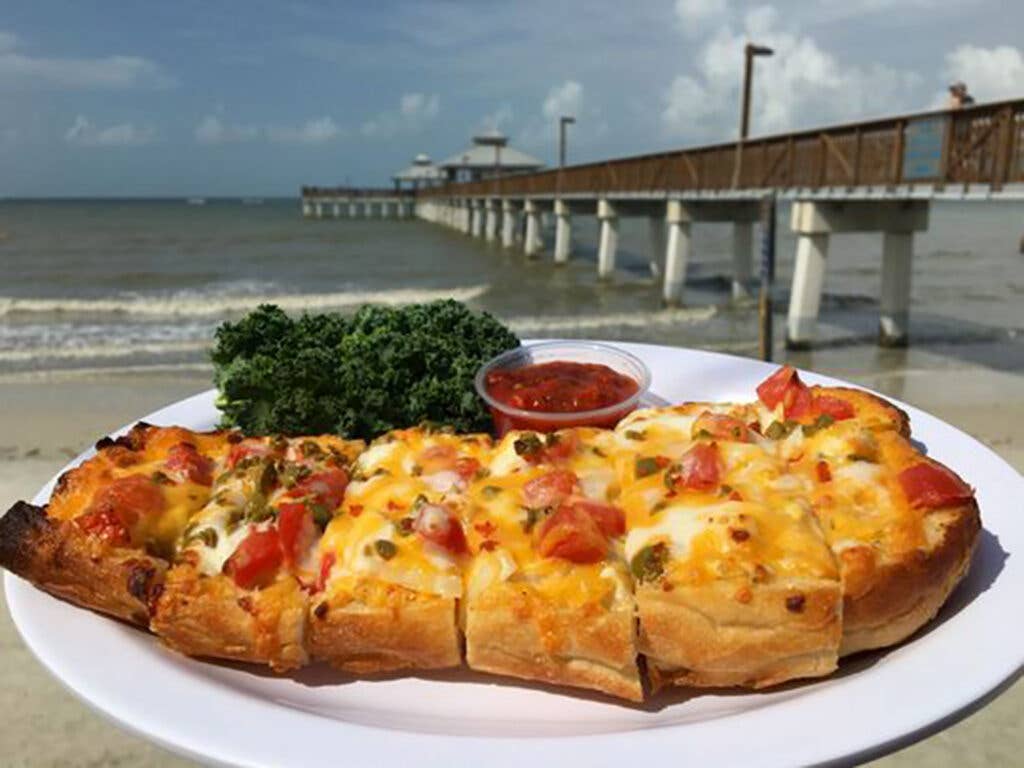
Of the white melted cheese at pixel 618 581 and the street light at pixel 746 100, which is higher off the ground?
the street light at pixel 746 100

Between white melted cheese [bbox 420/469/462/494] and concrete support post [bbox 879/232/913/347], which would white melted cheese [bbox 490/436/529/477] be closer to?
white melted cheese [bbox 420/469/462/494]

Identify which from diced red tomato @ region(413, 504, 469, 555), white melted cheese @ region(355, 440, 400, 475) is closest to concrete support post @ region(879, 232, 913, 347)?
white melted cheese @ region(355, 440, 400, 475)

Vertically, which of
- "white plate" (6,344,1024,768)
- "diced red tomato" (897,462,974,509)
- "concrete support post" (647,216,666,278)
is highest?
"concrete support post" (647,216,666,278)

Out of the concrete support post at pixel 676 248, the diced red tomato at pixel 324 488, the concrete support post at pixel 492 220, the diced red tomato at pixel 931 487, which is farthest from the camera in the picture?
the concrete support post at pixel 492 220

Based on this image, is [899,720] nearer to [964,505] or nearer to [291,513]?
[964,505]

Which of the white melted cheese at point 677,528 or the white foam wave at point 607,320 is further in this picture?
the white foam wave at point 607,320

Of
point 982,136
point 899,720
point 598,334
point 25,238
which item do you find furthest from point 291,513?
point 25,238

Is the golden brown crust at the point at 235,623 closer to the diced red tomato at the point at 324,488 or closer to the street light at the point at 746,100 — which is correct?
the diced red tomato at the point at 324,488

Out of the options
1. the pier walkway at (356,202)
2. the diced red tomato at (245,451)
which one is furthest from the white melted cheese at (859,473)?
the pier walkway at (356,202)

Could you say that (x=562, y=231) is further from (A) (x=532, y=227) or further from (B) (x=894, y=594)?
(B) (x=894, y=594)
